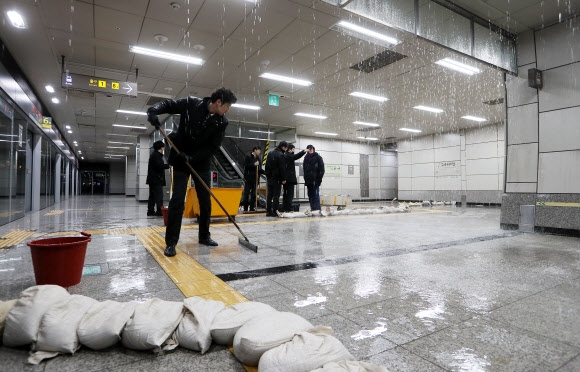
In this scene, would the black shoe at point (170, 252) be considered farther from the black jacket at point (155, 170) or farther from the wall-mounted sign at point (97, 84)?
the wall-mounted sign at point (97, 84)

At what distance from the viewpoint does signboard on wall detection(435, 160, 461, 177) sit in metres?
16.3

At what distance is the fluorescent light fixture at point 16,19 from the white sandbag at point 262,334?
7312mm

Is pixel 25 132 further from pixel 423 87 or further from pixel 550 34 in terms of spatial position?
pixel 550 34

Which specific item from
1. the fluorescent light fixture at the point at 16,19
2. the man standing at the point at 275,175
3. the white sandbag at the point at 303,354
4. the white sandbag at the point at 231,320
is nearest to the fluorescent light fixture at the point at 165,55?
the fluorescent light fixture at the point at 16,19

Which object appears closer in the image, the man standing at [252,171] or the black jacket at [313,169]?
the black jacket at [313,169]

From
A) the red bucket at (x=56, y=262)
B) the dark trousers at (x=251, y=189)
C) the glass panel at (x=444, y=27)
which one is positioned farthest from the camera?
the dark trousers at (x=251, y=189)

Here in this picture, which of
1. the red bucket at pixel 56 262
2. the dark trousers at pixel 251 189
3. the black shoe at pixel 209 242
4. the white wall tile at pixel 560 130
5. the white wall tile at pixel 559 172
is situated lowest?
the black shoe at pixel 209 242

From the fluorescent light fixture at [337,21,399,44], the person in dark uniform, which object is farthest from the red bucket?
the person in dark uniform

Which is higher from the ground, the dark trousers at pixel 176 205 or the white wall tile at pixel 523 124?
the white wall tile at pixel 523 124

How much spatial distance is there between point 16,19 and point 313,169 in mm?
6785

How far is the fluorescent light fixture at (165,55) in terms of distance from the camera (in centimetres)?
707

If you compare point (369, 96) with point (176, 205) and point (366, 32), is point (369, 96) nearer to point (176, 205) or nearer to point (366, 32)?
point (366, 32)

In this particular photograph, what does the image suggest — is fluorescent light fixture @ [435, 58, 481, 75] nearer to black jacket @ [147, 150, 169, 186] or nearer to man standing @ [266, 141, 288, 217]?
man standing @ [266, 141, 288, 217]

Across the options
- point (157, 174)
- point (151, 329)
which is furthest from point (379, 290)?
point (157, 174)
